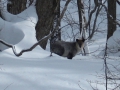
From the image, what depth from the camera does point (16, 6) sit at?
10.9 m

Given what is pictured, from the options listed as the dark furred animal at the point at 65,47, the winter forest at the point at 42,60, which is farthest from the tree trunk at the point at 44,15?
the dark furred animal at the point at 65,47

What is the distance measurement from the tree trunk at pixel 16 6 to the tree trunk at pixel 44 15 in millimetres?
640

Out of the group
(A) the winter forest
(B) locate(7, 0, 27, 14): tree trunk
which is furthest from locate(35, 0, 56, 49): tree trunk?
(B) locate(7, 0, 27, 14): tree trunk

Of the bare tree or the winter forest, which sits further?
the bare tree

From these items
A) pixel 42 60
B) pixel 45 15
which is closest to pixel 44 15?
pixel 45 15

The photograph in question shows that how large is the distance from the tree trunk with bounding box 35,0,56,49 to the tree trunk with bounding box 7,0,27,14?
2.10ft

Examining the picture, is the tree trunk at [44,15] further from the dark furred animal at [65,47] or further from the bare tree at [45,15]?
the dark furred animal at [65,47]

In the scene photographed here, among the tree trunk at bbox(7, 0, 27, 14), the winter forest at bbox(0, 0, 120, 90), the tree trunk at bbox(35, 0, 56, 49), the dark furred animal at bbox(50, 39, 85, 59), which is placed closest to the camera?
the winter forest at bbox(0, 0, 120, 90)

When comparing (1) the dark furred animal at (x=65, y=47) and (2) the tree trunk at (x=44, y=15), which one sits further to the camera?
(2) the tree trunk at (x=44, y=15)

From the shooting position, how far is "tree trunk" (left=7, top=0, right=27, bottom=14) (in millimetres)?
10727

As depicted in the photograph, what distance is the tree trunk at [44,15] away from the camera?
1032cm

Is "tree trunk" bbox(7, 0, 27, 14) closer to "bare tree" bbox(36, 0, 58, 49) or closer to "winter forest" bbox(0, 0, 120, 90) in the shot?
"winter forest" bbox(0, 0, 120, 90)

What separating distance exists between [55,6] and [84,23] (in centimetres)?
268

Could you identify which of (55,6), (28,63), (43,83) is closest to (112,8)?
(55,6)
